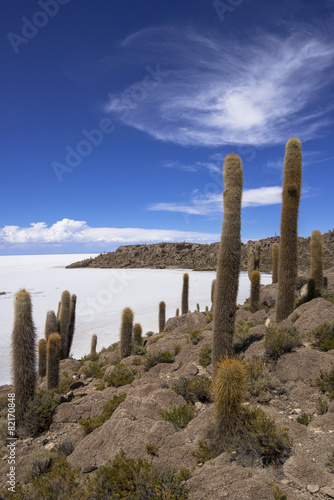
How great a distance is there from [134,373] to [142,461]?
19.5 ft

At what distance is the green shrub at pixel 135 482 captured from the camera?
3725 mm

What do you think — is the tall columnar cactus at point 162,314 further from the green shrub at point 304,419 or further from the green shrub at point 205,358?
the green shrub at point 304,419

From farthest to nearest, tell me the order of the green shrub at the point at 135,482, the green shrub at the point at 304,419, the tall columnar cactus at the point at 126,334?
the tall columnar cactus at the point at 126,334 < the green shrub at the point at 304,419 < the green shrub at the point at 135,482

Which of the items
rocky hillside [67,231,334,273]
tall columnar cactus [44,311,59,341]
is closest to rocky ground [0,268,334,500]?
tall columnar cactus [44,311,59,341]

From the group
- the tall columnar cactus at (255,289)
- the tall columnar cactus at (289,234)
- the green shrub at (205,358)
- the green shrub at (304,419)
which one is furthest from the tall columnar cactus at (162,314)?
the green shrub at (304,419)

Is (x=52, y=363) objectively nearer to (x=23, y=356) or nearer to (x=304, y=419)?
(x=23, y=356)

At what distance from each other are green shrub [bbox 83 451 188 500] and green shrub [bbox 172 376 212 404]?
2395mm

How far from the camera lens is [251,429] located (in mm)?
4262

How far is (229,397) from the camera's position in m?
4.41

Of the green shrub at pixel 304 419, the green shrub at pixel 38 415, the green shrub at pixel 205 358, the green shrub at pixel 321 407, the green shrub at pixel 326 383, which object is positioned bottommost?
the green shrub at pixel 38 415

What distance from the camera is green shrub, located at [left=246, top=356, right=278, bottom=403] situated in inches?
224

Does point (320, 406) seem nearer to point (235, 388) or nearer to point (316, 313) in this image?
point (235, 388)

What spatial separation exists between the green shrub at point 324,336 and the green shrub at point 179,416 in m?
3.66

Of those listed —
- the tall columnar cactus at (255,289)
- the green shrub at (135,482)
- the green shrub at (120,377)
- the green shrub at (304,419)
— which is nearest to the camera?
the green shrub at (135,482)
